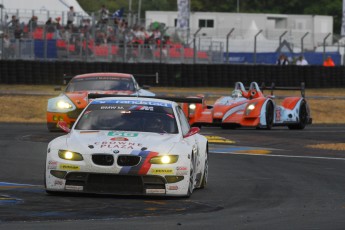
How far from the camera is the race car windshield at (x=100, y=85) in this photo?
76.5ft

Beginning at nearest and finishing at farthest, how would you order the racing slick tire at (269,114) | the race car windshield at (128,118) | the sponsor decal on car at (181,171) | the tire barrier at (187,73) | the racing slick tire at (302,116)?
the sponsor decal on car at (181,171)
the race car windshield at (128,118)
the racing slick tire at (269,114)
the racing slick tire at (302,116)
the tire barrier at (187,73)

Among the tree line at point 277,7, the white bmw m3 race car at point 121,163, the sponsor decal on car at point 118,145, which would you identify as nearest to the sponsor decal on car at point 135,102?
the white bmw m3 race car at point 121,163

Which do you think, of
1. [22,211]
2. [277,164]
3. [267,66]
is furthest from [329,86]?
[22,211]

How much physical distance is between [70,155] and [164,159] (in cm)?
99

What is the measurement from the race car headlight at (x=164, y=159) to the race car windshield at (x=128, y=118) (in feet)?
2.70

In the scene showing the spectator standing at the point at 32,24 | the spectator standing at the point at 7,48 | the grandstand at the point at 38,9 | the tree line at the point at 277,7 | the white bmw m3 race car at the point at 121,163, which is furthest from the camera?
the tree line at the point at 277,7

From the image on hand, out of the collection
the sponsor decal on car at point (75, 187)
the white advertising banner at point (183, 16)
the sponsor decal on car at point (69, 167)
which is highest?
the white advertising banner at point (183, 16)

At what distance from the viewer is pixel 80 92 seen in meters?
22.9

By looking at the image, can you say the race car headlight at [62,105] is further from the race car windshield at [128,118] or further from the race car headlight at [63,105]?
the race car windshield at [128,118]

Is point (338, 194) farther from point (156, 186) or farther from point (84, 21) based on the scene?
point (84, 21)

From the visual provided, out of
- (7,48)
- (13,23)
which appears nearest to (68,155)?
(7,48)

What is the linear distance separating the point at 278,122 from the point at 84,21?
1828 centimetres

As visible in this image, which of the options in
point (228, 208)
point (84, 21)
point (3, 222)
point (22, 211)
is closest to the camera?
point (3, 222)

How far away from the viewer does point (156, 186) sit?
36.8 feet
